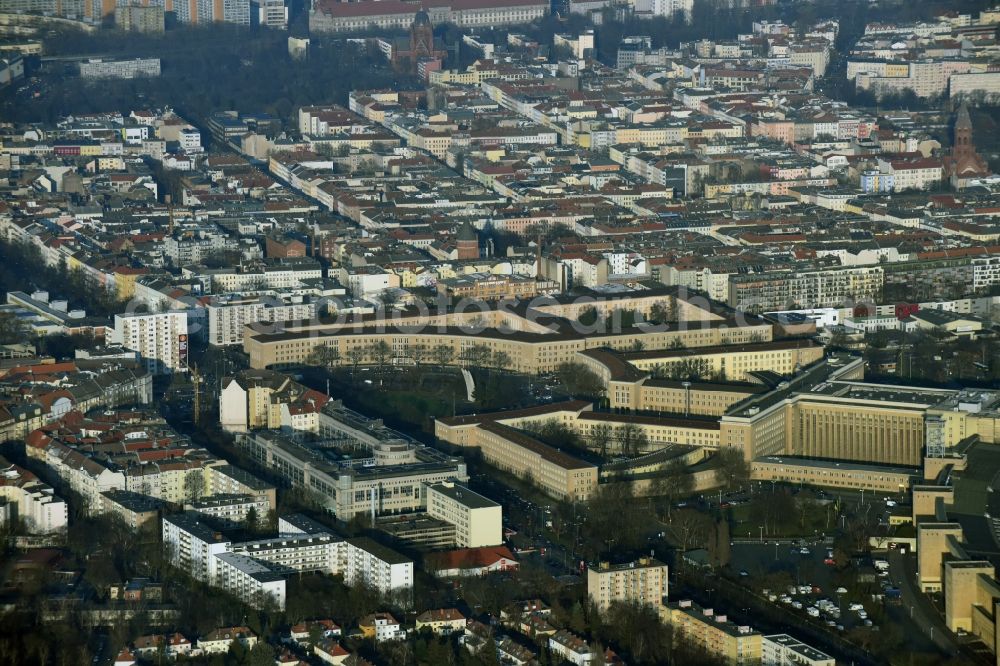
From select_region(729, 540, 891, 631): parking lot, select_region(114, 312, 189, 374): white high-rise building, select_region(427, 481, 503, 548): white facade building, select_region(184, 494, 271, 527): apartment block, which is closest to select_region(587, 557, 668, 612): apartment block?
select_region(729, 540, 891, 631): parking lot

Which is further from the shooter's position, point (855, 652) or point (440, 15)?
point (440, 15)

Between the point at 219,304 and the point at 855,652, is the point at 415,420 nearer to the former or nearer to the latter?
the point at 219,304

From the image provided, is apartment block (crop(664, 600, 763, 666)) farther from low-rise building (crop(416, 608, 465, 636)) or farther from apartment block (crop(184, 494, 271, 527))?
apartment block (crop(184, 494, 271, 527))

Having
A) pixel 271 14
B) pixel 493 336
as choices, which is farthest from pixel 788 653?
pixel 271 14

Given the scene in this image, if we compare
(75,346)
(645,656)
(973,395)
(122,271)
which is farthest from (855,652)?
(122,271)

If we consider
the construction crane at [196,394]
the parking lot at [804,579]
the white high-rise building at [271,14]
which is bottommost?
the parking lot at [804,579]

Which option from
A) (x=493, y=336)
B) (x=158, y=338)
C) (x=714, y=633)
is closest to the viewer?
(x=714, y=633)

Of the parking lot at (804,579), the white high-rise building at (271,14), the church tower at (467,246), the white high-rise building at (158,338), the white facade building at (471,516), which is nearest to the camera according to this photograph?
the parking lot at (804,579)

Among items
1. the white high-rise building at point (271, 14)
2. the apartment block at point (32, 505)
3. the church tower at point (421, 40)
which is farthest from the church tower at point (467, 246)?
the white high-rise building at point (271, 14)

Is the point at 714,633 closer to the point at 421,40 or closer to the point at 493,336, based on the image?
the point at 493,336

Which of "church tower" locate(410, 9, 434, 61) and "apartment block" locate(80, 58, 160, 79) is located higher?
"church tower" locate(410, 9, 434, 61)

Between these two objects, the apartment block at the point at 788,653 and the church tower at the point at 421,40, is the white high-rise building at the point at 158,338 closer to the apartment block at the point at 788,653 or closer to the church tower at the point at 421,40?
the apartment block at the point at 788,653
